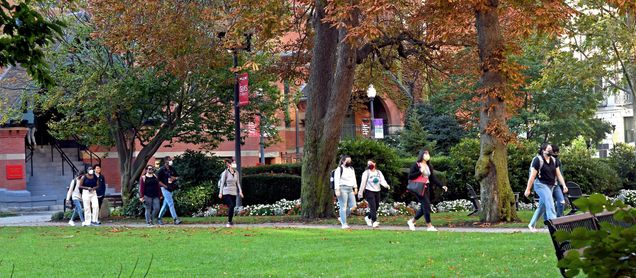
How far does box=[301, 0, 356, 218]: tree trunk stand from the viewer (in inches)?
944

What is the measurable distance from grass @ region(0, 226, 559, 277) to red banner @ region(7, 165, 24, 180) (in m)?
20.7

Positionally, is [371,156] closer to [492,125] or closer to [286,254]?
[492,125]

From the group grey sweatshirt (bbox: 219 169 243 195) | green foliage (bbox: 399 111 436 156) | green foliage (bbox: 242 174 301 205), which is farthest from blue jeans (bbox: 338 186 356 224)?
green foliage (bbox: 399 111 436 156)

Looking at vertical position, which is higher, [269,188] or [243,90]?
[243,90]

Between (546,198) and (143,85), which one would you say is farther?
(143,85)

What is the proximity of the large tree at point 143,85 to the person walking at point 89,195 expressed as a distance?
107 inches

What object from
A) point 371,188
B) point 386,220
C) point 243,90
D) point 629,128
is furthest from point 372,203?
point 629,128

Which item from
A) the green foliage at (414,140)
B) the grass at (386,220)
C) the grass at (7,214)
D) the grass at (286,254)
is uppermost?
the green foliage at (414,140)

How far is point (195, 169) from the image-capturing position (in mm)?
30000

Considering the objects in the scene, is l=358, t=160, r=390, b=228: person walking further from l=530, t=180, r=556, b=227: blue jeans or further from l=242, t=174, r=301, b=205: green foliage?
l=242, t=174, r=301, b=205: green foliage

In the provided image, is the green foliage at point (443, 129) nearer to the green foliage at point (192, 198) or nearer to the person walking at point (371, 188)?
the green foliage at point (192, 198)

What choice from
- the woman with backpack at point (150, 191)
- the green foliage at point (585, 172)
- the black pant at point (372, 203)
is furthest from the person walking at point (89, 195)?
the green foliage at point (585, 172)

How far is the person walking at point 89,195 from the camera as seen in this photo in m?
25.5

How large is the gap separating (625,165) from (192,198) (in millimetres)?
17630
